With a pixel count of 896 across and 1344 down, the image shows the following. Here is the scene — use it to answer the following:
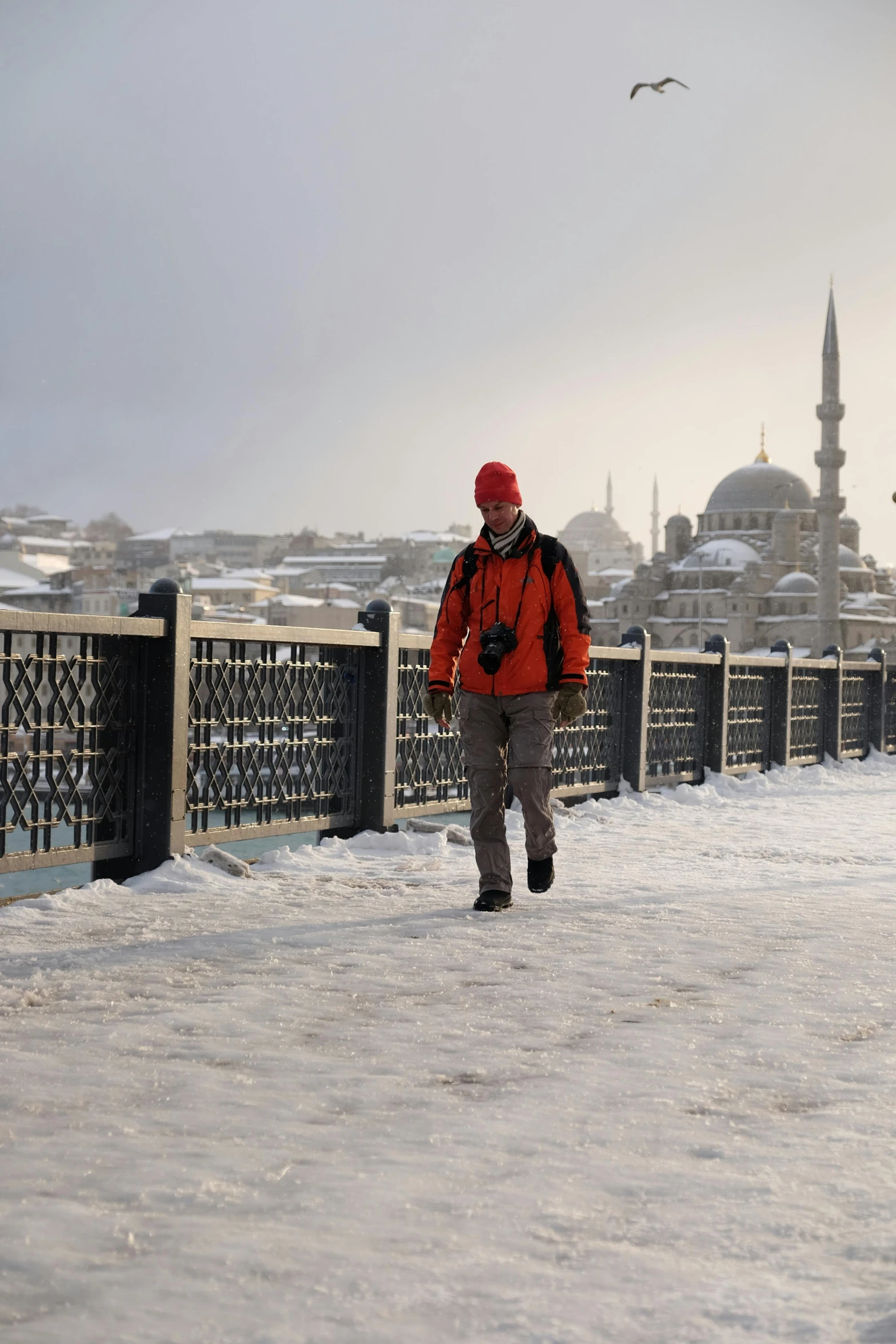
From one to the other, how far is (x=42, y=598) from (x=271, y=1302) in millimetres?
102672

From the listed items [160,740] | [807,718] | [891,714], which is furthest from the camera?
[891,714]

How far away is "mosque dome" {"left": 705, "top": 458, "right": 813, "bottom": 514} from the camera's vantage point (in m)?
105

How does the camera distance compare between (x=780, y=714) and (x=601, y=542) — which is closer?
(x=780, y=714)

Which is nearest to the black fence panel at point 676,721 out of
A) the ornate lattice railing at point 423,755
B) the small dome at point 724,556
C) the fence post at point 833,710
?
the ornate lattice railing at point 423,755

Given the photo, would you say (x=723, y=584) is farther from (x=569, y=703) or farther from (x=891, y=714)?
(x=569, y=703)

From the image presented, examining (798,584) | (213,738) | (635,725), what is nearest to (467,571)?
(213,738)

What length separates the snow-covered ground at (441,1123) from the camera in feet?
7.30

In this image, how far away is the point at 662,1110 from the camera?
10.6ft

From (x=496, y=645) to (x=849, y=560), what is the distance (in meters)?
94.8

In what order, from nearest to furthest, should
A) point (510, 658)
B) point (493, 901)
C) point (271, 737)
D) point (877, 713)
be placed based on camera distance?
point (493, 901) < point (510, 658) < point (271, 737) < point (877, 713)

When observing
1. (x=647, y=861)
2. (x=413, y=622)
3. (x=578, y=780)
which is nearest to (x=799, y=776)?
(x=578, y=780)

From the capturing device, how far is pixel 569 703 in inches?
234

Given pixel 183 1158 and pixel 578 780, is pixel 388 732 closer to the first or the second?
pixel 578 780

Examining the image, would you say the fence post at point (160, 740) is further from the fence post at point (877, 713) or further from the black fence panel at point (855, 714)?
the fence post at point (877, 713)
